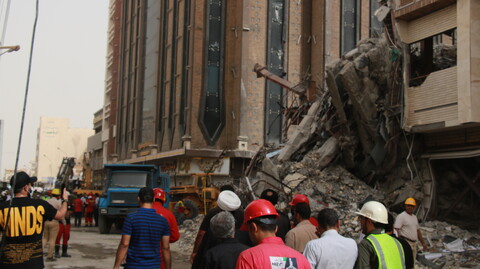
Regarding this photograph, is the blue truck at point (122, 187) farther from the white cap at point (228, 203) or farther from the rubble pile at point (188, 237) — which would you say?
the white cap at point (228, 203)

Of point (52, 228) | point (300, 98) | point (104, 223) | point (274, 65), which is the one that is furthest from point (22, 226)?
point (274, 65)

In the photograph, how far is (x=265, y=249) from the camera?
3.35m

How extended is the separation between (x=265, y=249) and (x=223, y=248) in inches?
25.1

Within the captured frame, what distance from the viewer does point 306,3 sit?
1553 inches

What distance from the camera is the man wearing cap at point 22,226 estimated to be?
16.6 ft

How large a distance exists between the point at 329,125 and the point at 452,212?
4141mm

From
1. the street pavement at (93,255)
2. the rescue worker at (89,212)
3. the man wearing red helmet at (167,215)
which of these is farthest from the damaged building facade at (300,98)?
the man wearing red helmet at (167,215)

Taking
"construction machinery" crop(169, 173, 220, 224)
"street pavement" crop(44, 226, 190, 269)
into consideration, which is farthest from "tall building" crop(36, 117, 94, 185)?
"street pavement" crop(44, 226, 190, 269)

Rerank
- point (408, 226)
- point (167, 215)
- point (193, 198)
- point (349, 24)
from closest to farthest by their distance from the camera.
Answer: point (167, 215)
point (408, 226)
point (193, 198)
point (349, 24)

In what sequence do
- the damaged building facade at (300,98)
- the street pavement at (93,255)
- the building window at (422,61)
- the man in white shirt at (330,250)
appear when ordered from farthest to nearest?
the building window at (422,61)
the damaged building facade at (300,98)
the street pavement at (93,255)
the man in white shirt at (330,250)

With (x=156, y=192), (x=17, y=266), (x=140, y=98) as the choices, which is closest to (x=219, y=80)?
(x=140, y=98)

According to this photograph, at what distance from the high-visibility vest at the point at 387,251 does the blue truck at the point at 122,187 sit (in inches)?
705

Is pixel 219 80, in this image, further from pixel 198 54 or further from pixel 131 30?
pixel 131 30

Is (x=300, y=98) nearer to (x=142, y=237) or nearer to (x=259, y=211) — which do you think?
(x=142, y=237)
